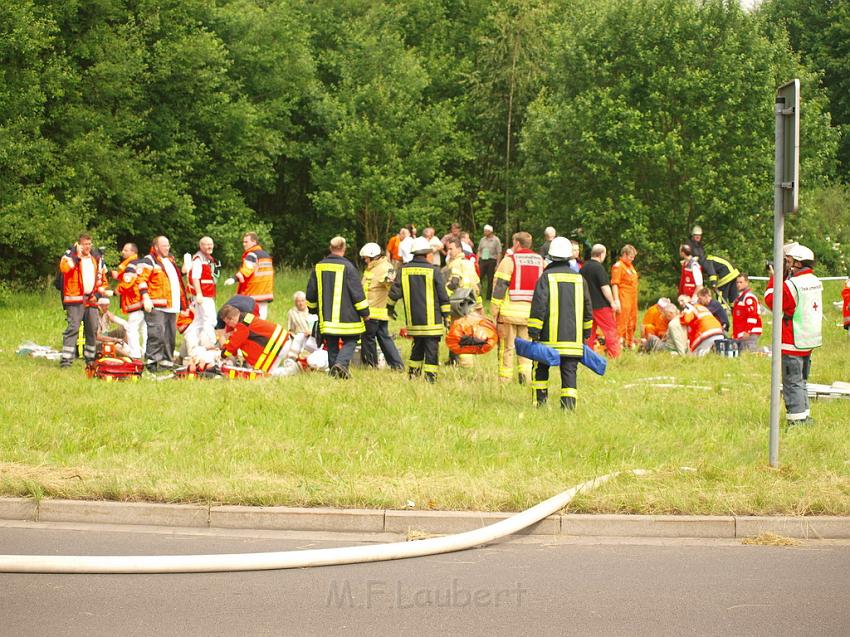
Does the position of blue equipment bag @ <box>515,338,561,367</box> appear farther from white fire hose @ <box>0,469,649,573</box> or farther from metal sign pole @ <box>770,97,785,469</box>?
white fire hose @ <box>0,469,649,573</box>

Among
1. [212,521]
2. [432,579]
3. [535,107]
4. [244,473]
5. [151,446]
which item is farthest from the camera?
[535,107]

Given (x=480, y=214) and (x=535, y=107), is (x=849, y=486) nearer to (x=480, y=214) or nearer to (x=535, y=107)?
(x=535, y=107)

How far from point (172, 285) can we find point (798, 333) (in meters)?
8.61

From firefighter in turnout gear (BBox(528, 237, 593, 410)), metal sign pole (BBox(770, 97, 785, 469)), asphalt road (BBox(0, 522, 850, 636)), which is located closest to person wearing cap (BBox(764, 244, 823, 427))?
metal sign pole (BBox(770, 97, 785, 469))

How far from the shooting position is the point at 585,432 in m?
10.8

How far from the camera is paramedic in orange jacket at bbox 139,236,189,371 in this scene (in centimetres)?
1602

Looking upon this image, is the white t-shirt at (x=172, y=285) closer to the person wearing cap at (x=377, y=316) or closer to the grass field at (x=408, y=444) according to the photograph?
the grass field at (x=408, y=444)

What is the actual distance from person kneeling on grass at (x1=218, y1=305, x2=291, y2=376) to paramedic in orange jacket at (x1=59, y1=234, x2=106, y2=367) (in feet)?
7.64

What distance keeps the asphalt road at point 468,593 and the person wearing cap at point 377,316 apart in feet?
25.7

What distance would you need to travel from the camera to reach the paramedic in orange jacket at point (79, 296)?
16.3m

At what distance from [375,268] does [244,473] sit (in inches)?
284

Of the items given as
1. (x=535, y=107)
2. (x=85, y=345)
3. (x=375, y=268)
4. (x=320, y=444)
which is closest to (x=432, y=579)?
(x=320, y=444)

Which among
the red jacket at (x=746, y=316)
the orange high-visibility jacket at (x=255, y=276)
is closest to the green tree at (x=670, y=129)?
the red jacket at (x=746, y=316)

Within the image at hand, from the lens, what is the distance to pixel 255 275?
1812 centimetres
